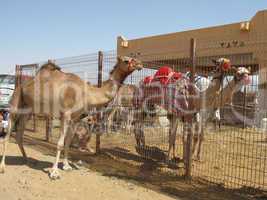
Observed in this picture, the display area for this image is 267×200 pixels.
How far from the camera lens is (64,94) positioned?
26.3ft

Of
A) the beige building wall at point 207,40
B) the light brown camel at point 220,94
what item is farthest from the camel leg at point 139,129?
the light brown camel at point 220,94

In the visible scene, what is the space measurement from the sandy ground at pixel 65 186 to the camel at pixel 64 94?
0.44 m

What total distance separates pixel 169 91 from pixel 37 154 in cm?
362

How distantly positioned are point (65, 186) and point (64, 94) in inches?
76.1

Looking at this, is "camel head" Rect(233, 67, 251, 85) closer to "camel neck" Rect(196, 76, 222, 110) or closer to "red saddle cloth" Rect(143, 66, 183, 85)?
"camel neck" Rect(196, 76, 222, 110)

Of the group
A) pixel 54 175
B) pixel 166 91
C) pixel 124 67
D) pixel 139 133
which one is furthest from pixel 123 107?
pixel 54 175

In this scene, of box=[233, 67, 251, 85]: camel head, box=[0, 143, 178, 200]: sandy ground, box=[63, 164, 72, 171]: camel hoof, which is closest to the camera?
box=[0, 143, 178, 200]: sandy ground

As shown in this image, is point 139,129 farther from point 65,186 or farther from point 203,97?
point 65,186

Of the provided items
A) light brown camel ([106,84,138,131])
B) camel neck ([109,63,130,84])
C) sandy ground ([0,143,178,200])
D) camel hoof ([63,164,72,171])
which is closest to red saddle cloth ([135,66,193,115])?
light brown camel ([106,84,138,131])

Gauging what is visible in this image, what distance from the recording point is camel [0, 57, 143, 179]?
799 cm

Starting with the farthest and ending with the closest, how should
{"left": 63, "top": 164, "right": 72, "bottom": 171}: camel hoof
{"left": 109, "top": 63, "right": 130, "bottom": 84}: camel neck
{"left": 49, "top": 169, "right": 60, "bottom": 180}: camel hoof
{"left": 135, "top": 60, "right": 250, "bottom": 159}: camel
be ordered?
{"left": 109, "top": 63, "right": 130, "bottom": 84}: camel neck, {"left": 63, "top": 164, "right": 72, "bottom": 171}: camel hoof, {"left": 49, "top": 169, "right": 60, "bottom": 180}: camel hoof, {"left": 135, "top": 60, "right": 250, "bottom": 159}: camel

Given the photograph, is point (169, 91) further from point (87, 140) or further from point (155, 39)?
point (155, 39)

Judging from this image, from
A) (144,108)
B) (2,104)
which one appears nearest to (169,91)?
(144,108)

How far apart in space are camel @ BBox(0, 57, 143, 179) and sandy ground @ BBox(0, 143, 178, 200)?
1.45ft
